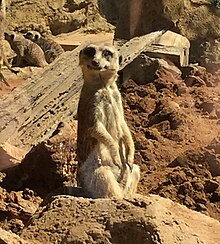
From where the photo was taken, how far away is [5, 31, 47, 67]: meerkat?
1083 cm

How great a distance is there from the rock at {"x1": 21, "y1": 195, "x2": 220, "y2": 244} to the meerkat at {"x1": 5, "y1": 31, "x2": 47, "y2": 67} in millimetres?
6975

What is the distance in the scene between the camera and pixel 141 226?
3570mm

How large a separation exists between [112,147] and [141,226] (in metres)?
1.42

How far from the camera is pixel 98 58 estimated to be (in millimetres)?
4914

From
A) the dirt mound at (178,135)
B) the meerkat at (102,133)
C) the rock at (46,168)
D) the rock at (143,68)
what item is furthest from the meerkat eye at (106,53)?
the rock at (143,68)

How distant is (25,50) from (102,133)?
6.25 meters

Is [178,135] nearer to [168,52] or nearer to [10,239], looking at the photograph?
[168,52]

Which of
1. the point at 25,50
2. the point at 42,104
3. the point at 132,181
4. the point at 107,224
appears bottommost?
the point at 25,50

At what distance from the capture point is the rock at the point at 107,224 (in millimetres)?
3562

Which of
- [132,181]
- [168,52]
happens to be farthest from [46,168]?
[168,52]

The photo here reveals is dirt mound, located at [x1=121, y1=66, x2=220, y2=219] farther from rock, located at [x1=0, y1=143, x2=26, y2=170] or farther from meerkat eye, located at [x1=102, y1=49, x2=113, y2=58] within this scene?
meerkat eye, located at [x1=102, y1=49, x2=113, y2=58]

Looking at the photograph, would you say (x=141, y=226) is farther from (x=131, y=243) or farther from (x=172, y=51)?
(x=172, y=51)

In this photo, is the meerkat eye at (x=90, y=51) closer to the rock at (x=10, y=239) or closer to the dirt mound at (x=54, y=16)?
the rock at (x=10, y=239)

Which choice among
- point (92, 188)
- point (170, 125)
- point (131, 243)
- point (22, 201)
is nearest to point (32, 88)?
point (170, 125)
